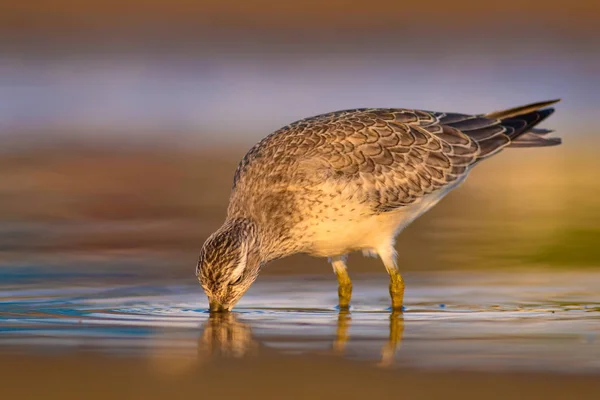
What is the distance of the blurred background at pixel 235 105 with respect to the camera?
14.7 metres

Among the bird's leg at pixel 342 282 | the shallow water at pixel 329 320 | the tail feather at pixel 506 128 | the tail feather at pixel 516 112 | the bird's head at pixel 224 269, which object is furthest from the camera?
the tail feather at pixel 516 112

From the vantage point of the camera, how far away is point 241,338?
10.1 m

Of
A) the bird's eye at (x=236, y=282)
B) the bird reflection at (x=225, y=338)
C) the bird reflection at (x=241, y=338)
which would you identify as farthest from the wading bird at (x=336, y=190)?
the bird reflection at (x=241, y=338)

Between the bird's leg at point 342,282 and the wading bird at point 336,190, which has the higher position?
the wading bird at point 336,190

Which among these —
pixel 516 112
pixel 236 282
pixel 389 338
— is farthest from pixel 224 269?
pixel 516 112

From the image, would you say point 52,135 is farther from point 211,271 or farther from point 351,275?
point 211,271

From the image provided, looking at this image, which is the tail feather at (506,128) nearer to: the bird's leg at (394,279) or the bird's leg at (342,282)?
the bird's leg at (394,279)

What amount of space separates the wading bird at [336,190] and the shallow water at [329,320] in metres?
0.37

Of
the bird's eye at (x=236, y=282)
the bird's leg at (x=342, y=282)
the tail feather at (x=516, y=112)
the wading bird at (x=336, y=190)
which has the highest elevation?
the tail feather at (x=516, y=112)

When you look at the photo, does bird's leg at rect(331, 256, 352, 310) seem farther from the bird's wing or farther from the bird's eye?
the bird's eye

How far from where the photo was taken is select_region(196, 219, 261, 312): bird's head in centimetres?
1141

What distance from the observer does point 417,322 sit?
10.7 meters

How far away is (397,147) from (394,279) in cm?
125

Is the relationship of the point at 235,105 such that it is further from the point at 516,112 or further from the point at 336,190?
the point at 336,190
